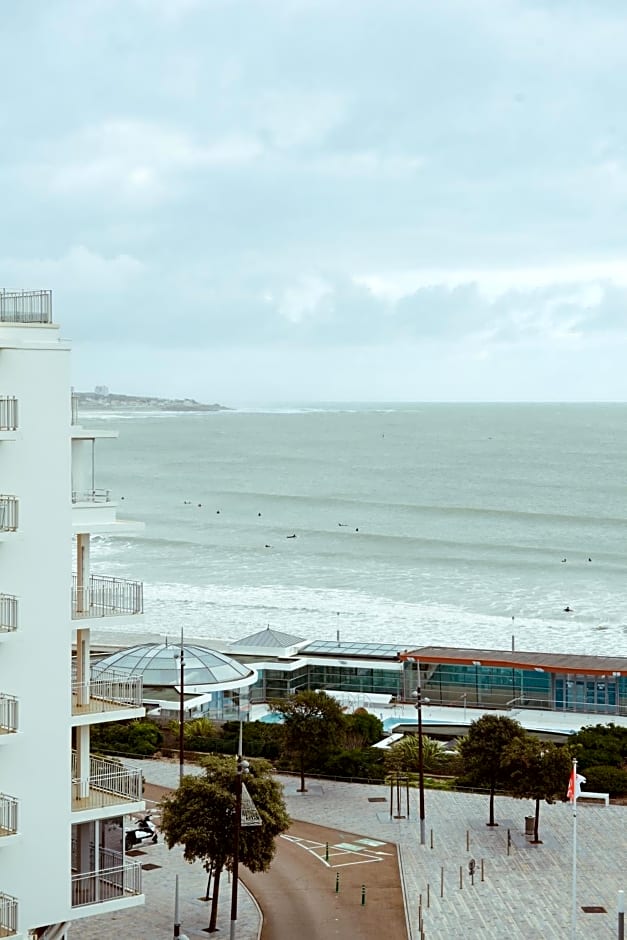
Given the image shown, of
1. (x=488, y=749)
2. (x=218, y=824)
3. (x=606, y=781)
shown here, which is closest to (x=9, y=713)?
(x=218, y=824)

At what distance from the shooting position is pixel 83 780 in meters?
22.7

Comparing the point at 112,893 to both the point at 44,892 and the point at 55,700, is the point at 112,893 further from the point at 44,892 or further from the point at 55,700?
the point at 55,700

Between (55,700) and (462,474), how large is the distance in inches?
5892

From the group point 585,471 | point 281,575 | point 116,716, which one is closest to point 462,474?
point 585,471

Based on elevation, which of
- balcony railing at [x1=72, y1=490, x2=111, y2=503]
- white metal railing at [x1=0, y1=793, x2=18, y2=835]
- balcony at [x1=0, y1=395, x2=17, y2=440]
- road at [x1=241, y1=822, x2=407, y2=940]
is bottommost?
road at [x1=241, y1=822, x2=407, y2=940]

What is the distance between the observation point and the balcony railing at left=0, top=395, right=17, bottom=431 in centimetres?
2133

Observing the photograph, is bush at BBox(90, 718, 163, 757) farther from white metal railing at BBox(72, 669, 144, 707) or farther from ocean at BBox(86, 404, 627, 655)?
ocean at BBox(86, 404, 627, 655)

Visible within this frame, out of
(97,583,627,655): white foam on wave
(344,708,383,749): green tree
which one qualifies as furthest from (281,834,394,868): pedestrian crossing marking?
(97,583,627,655): white foam on wave

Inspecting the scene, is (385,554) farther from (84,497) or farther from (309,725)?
(84,497)

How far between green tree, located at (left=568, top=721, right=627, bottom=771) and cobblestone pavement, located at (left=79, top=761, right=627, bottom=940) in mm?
2736

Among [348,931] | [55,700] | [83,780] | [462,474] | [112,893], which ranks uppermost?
[462,474]

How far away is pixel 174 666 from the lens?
157 feet

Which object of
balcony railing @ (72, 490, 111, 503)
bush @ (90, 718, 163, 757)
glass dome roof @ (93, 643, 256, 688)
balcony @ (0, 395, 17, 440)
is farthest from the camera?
glass dome roof @ (93, 643, 256, 688)

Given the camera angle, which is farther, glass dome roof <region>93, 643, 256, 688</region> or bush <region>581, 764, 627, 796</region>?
glass dome roof <region>93, 643, 256, 688</region>
